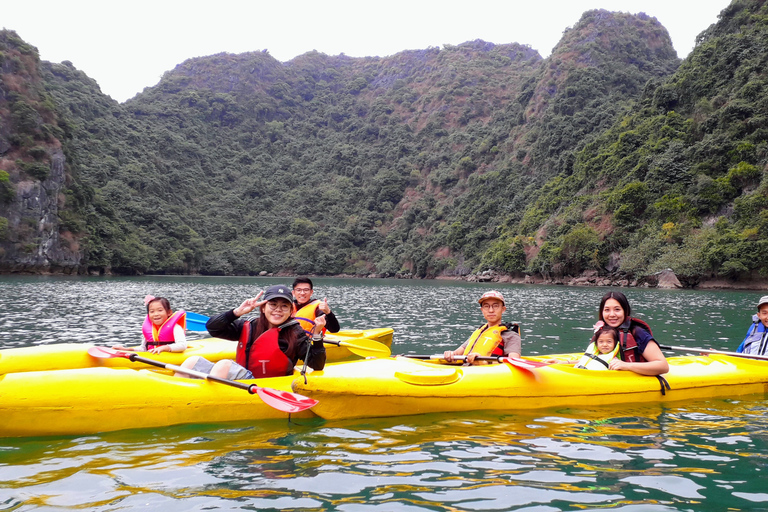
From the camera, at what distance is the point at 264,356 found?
5020mm

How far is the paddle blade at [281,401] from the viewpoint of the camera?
4.38m

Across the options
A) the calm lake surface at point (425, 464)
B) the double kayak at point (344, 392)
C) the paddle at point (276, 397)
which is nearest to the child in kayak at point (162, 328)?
the double kayak at point (344, 392)

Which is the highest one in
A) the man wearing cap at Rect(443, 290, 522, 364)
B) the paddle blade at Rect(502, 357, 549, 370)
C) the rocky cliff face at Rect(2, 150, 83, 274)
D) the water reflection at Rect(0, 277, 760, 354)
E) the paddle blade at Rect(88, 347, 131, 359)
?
the rocky cliff face at Rect(2, 150, 83, 274)

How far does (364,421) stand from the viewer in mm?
5047

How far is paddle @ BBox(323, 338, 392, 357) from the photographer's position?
8.69 metres

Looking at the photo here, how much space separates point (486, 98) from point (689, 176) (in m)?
63.2

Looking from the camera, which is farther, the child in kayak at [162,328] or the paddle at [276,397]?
the child in kayak at [162,328]

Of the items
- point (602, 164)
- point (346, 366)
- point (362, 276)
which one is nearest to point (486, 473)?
point (346, 366)

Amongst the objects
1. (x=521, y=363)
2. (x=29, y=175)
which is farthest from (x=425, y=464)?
(x=29, y=175)

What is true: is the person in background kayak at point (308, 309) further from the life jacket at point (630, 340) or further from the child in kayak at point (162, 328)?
the life jacket at point (630, 340)

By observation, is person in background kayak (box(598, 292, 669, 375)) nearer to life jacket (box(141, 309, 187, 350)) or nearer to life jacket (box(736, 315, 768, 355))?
life jacket (box(736, 315, 768, 355))

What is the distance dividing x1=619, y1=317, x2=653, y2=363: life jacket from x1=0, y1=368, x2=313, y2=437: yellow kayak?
137 inches

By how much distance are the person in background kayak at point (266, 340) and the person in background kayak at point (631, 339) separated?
9.69 feet

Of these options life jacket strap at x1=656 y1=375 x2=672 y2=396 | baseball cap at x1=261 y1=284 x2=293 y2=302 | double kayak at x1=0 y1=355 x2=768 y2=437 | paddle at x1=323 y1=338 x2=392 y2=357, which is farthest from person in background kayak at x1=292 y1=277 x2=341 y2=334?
life jacket strap at x1=656 y1=375 x2=672 y2=396
